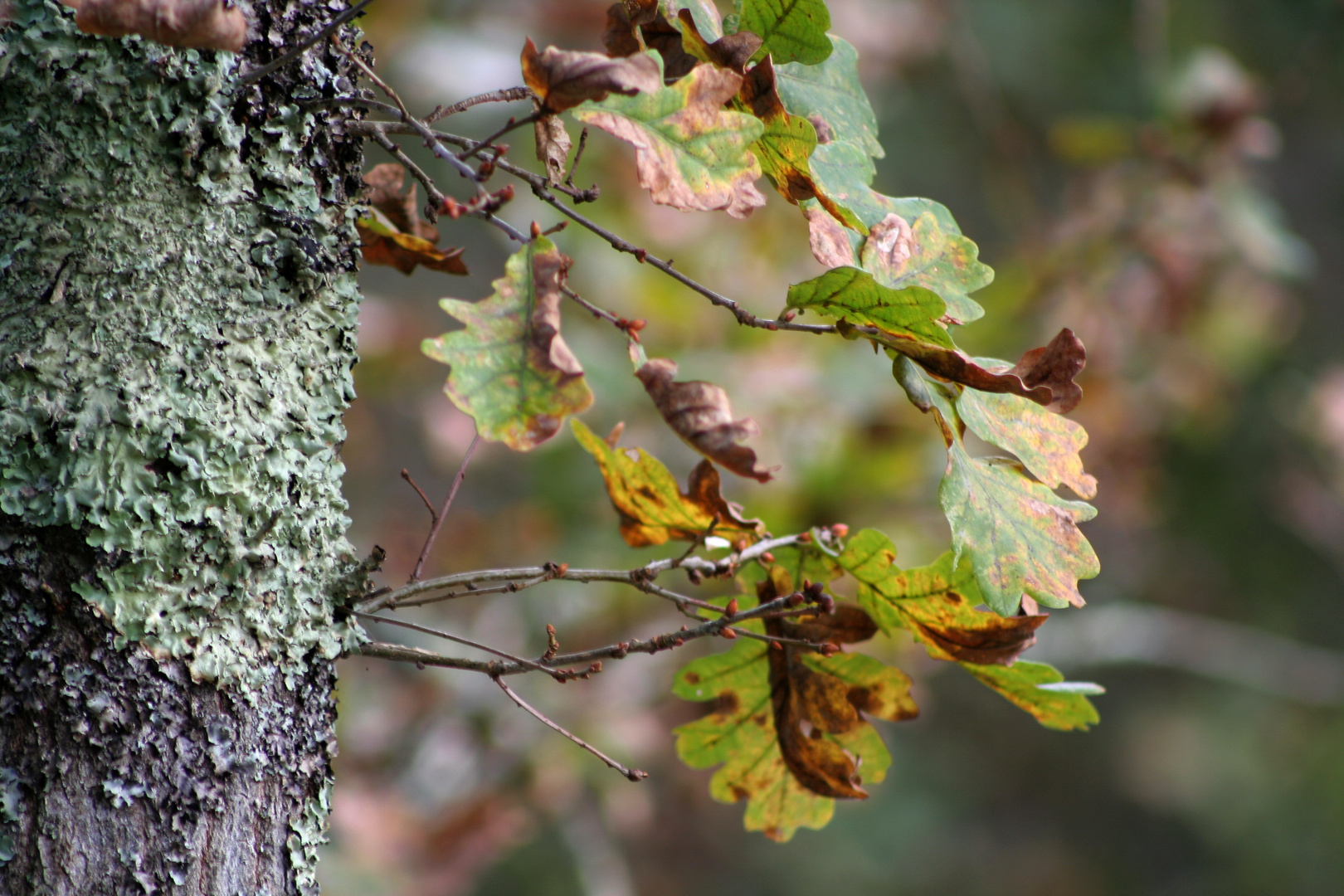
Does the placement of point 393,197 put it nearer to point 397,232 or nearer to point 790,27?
point 397,232

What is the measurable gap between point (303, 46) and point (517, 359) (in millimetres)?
163

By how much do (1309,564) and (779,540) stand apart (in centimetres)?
417

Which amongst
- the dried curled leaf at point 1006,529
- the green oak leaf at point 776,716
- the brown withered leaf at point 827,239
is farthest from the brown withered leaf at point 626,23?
the green oak leaf at point 776,716

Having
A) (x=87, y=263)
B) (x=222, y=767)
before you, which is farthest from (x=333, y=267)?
(x=222, y=767)

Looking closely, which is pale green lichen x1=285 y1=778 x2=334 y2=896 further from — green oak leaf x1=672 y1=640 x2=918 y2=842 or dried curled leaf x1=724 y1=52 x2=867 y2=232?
dried curled leaf x1=724 y1=52 x2=867 y2=232

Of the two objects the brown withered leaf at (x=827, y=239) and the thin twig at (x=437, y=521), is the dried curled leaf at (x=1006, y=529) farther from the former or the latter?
the thin twig at (x=437, y=521)

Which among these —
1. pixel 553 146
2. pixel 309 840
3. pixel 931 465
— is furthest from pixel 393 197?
pixel 931 465

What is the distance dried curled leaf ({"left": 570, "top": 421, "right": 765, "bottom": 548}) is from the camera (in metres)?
0.56

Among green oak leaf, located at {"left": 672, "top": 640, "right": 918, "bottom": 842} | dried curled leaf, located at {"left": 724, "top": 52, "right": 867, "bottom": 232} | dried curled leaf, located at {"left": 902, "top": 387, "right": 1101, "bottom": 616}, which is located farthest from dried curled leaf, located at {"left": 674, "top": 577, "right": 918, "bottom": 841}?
dried curled leaf, located at {"left": 724, "top": 52, "right": 867, "bottom": 232}

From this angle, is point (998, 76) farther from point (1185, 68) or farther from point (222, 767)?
point (222, 767)

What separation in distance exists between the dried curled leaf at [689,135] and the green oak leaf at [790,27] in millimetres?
47

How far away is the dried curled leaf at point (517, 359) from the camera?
1.46ft

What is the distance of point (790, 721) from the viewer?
614 millimetres

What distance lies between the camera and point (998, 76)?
4.35m
